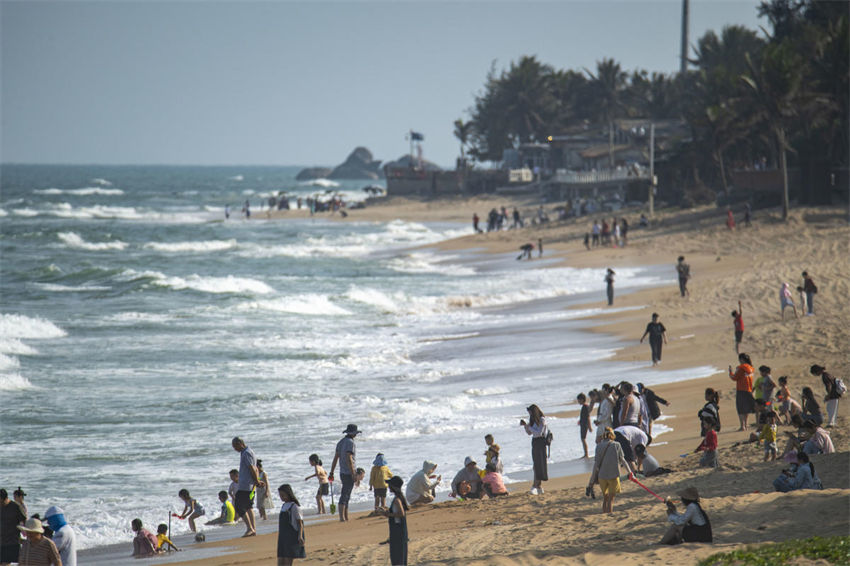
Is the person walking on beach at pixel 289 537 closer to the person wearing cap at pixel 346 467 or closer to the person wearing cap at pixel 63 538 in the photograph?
the person wearing cap at pixel 63 538

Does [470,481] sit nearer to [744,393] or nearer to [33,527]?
[744,393]

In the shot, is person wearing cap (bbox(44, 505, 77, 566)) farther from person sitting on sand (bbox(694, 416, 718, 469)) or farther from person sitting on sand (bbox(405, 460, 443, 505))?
person sitting on sand (bbox(694, 416, 718, 469))

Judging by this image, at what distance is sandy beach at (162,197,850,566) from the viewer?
34.8ft

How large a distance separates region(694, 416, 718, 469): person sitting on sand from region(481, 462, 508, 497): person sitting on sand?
283 cm

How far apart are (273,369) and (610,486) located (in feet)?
45.5

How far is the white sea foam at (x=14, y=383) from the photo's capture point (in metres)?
22.8

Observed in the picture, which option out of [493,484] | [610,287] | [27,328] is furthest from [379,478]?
[27,328]

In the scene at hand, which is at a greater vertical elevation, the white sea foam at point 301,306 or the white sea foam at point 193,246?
the white sea foam at point 193,246

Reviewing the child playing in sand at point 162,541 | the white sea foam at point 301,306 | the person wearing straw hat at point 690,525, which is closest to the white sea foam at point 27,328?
the white sea foam at point 301,306

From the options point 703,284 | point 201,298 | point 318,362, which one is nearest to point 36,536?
point 318,362

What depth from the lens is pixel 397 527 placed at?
10352 mm

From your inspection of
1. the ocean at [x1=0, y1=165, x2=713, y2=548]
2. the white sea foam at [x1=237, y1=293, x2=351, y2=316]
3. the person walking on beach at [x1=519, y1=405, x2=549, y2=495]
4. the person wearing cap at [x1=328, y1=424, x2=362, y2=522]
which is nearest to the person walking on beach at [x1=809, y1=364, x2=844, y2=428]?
the ocean at [x1=0, y1=165, x2=713, y2=548]

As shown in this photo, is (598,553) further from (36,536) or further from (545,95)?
(545,95)

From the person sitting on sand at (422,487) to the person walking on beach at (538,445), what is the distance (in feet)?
4.62
